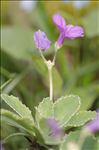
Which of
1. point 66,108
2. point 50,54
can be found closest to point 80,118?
point 66,108

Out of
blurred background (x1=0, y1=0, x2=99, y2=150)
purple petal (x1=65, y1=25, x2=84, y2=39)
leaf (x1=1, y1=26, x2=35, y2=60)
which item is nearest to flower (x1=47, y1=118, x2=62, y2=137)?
purple petal (x1=65, y1=25, x2=84, y2=39)

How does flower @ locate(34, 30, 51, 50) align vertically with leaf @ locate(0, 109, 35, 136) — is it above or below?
above

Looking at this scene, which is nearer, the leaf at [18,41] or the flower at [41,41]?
the flower at [41,41]

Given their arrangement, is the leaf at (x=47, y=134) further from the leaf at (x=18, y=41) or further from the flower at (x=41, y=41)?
the leaf at (x=18, y=41)

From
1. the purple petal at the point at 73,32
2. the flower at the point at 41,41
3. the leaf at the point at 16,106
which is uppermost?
the purple petal at the point at 73,32

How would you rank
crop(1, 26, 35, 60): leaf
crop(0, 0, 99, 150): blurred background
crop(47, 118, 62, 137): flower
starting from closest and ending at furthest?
crop(47, 118, 62, 137): flower → crop(0, 0, 99, 150): blurred background → crop(1, 26, 35, 60): leaf

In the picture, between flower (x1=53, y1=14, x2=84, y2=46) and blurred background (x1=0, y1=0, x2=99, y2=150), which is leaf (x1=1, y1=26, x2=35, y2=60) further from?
flower (x1=53, y1=14, x2=84, y2=46)

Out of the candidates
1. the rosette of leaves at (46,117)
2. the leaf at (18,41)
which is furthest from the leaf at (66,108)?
the leaf at (18,41)

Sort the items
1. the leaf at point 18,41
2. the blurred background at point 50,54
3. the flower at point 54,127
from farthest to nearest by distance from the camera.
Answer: the leaf at point 18,41 → the blurred background at point 50,54 → the flower at point 54,127

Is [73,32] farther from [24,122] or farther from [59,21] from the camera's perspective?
[24,122]
